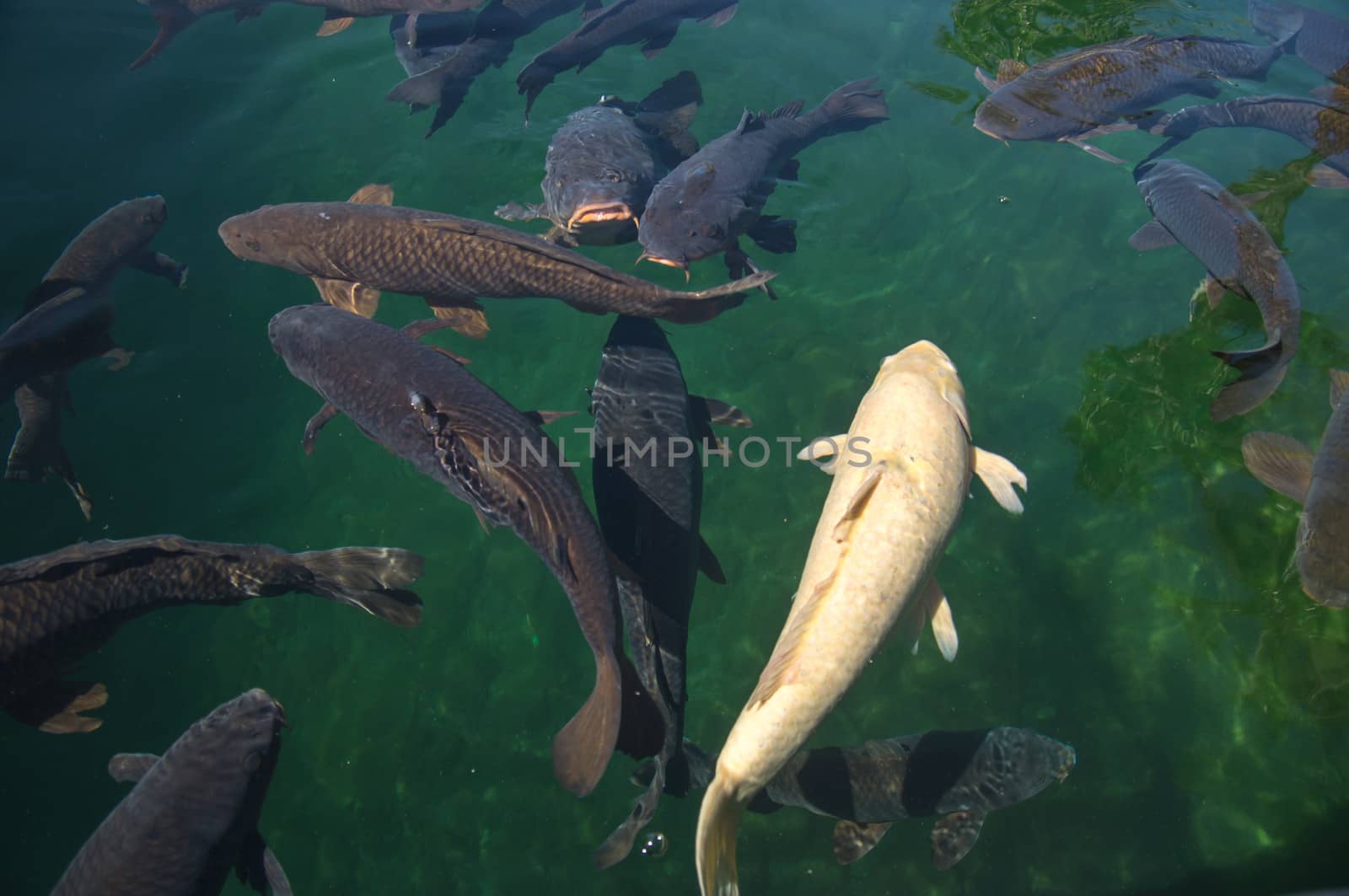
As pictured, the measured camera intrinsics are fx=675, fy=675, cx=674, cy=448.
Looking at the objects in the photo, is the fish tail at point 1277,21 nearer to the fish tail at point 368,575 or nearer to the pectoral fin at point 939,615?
the pectoral fin at point 939,615

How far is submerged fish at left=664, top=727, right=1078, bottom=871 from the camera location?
4516 millimetres

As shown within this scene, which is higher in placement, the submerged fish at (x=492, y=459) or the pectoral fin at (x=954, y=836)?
the submerged fish at (x=492, y=459)

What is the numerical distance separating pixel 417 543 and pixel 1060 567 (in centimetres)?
538

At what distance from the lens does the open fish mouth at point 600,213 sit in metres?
5.64

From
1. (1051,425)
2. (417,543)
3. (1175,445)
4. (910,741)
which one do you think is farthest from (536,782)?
(1175,445)

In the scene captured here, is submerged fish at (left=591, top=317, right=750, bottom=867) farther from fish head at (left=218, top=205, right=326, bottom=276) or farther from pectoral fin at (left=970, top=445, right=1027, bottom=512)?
fish head at (left=218, top=205, right=326, bottom=276)

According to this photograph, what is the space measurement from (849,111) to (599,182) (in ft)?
9.70

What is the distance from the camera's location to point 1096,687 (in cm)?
509

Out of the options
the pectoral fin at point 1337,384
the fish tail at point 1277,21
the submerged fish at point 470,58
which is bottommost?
the pectoral fin at point 1337,384

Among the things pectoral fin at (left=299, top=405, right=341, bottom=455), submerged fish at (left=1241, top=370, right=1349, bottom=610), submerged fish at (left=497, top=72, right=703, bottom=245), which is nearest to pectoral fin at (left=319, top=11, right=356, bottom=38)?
submerged fish at (left=497, top=72, right=703, bottom=245)

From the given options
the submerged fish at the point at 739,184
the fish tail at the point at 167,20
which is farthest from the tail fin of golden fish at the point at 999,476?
the fish tail at the point at 167,20

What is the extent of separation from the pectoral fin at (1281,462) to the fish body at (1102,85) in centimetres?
343

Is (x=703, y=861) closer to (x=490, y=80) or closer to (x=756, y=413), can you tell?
(x=756, y=413)

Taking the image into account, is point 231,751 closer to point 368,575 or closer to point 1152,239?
point 368,575
